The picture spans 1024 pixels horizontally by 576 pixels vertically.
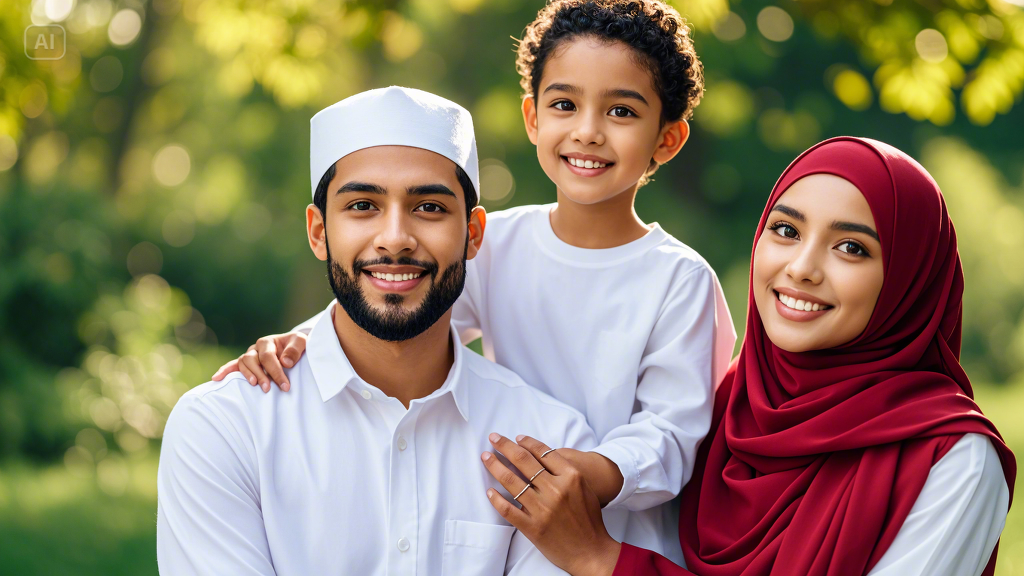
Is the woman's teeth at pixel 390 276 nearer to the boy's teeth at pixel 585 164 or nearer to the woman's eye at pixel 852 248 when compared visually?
the boy's teeth at pixel 585 164

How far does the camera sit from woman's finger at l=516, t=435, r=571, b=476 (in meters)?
2.60

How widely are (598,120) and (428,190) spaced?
2.36 feet

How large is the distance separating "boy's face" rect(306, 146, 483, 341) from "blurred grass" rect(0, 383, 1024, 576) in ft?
16.4

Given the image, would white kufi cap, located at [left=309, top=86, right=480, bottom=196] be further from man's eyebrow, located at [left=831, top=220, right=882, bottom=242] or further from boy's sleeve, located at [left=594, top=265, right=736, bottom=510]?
man's eyebrow, located at [left=831, top=220, right=882, bottom=242]

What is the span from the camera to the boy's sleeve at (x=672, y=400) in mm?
2711

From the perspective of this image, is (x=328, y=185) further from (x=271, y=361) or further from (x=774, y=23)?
(x=774, y=23)

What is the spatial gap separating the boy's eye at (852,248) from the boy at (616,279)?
598mm

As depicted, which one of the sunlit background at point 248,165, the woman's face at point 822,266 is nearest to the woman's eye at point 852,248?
the woman's face at point 822,266

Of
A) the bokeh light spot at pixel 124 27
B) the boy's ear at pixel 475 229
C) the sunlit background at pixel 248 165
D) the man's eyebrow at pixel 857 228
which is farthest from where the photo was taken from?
the bokeh light spot at pixel 124 27

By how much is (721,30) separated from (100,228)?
290 inches

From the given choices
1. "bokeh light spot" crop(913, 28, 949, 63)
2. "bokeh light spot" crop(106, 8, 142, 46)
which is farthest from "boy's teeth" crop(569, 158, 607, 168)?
"bokeh light spot" crop(106, 8, 142, 46)

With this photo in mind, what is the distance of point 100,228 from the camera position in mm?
10156

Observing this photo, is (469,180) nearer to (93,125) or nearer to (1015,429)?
(1015,429)

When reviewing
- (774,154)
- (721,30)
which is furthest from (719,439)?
(774,154)
